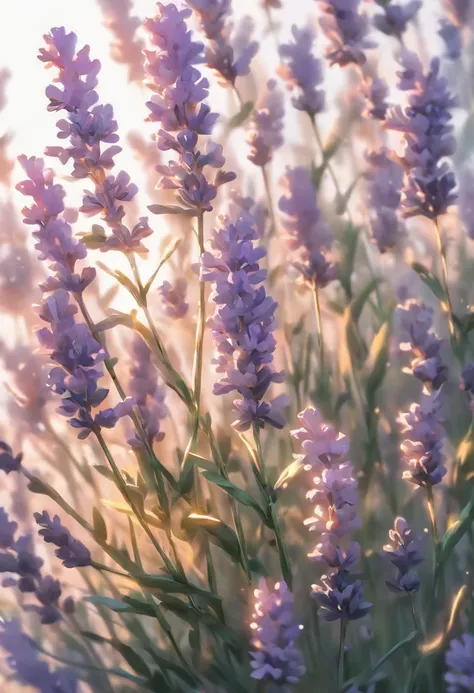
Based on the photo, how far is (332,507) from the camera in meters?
0.63

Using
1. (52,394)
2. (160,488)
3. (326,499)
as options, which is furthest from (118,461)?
(326,499)

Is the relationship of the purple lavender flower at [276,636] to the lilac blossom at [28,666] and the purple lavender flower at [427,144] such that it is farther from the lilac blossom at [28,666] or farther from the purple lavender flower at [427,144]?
the purple lavender flower at [427,144]

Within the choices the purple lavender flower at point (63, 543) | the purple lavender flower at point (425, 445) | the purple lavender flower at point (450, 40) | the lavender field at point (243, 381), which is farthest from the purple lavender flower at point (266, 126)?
the purple lavender flower at point (63, 543)

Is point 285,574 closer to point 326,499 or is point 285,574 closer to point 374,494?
point 326,499

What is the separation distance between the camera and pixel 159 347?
27.2 inches

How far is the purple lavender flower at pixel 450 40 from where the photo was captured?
1.04m

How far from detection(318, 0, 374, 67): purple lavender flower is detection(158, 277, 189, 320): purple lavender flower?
0.33m

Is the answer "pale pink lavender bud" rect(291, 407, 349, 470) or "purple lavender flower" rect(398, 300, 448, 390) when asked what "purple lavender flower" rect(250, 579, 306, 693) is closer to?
"pale pink lavender bud" rect(291, 407, 349, 470)

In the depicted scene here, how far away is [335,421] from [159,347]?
0.28 meters

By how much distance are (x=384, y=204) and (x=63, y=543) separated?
56cm

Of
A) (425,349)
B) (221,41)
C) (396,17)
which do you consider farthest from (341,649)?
(396,17)

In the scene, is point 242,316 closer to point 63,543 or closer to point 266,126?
point 63,543

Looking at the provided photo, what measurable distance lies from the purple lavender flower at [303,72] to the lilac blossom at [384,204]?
11cm

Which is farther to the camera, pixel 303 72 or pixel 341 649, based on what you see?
pixel 303 72
